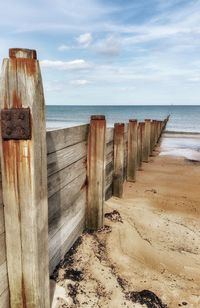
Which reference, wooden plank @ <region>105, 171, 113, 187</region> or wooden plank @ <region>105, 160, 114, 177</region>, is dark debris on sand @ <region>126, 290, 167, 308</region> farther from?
wooden plank @ <region>105, 160, 114, 177</region>

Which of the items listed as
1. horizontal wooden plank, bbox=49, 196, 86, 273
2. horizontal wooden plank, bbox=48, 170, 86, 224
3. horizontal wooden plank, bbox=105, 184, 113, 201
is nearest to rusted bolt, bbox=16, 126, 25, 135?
horizontal wooden plank, bbox=48, 170, 86, 224

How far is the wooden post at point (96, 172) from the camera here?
395 centimetres

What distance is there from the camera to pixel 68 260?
11.0ft

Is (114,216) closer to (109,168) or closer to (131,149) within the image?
(109,168)

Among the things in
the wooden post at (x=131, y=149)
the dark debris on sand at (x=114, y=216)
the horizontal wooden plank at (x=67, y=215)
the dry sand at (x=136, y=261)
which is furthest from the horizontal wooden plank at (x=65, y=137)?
the wooden post at (x=131, y=149)

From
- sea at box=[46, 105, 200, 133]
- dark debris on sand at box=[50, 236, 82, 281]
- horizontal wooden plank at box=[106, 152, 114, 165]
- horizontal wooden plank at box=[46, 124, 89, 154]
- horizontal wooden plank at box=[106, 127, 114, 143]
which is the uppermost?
horizontal wooden plank at box=[46, 124, 89, 154]

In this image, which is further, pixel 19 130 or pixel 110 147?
pixel 110 147

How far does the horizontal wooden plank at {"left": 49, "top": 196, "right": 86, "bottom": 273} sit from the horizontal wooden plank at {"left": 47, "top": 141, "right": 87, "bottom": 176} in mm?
636

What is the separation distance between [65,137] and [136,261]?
1.71m

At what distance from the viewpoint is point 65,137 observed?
311 cm

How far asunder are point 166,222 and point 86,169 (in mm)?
1932

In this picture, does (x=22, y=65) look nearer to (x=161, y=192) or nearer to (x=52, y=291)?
(x=52, y=291)

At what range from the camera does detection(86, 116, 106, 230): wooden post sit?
3.95 metres

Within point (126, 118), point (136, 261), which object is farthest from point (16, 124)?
point (126, 118)
